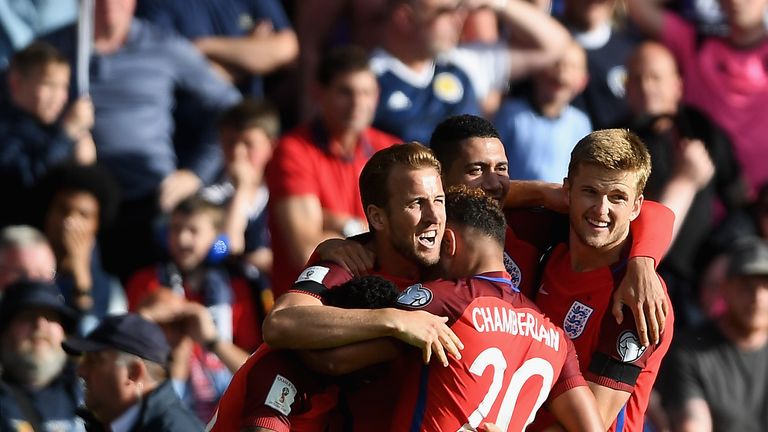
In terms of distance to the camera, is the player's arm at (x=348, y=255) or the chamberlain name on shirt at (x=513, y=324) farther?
the player's arm at (x=348, y=255)

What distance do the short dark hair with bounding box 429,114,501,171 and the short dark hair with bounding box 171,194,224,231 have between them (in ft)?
8.74

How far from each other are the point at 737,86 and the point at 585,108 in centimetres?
110

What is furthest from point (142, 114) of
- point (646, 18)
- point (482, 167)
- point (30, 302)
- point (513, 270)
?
point (513, 270)

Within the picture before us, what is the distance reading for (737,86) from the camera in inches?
441

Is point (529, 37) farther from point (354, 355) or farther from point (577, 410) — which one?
point (354, 355)

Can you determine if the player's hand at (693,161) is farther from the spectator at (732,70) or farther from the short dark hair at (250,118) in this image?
the short dark hair at (250,118)

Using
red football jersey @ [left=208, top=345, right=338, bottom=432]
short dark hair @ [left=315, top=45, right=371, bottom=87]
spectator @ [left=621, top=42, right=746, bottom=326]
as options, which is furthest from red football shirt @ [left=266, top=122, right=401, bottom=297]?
red football jersey @ [left=208, top=345, right=338, bottom=432]

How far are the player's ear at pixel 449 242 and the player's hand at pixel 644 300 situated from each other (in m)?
0.62

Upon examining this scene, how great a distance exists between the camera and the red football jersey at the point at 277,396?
5.95 m

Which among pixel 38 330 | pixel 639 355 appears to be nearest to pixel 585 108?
pixel 38 330

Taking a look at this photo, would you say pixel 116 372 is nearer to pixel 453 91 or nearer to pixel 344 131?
pixel 344 131

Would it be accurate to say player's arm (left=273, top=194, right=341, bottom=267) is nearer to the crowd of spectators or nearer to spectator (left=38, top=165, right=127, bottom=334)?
the crowd of spectators

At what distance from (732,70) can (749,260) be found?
2.21 meters

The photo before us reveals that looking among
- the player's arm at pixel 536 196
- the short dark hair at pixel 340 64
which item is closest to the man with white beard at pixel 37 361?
the short dark hair at pixel 340 64
